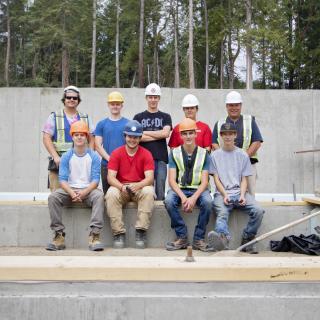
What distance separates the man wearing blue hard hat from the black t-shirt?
38 cm

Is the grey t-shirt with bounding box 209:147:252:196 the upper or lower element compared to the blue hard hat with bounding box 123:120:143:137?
lower

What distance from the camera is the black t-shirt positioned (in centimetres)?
556

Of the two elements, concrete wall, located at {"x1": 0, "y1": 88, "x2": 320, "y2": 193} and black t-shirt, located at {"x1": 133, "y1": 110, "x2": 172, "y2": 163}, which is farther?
concrete wall, located at {"x1": 0, "y1": 88, "x2": 320, "y2": 193}

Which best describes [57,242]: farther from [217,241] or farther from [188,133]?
[188,133]

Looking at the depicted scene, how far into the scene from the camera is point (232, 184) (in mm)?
5141

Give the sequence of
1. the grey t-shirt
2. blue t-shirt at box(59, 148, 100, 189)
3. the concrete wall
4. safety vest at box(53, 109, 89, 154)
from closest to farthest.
Answer: 1. blue t-shirt at box(59, 148, 100, 189)
2. the grey t-shirt
3. safety vest at box(53, 109, 89, 154)
4. the concrete wall

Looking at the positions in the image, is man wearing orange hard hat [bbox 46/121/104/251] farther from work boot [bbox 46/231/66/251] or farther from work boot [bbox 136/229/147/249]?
work boot [bbox 136/229/147/249]

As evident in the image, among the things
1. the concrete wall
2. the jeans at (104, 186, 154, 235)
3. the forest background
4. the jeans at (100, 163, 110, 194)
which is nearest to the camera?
the jeans at (104, 186, 154, 235)

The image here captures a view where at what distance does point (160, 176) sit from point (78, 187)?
3.20 feet

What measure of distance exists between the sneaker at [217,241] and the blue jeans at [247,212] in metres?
0.20

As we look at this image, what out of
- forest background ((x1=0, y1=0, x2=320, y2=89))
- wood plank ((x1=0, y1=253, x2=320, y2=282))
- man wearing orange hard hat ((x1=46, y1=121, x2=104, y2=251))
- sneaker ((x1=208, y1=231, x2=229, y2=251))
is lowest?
sneaker ((x1=208, y1=231, x2=229, y2=251))

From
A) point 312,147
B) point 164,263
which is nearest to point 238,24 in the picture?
point 312,147

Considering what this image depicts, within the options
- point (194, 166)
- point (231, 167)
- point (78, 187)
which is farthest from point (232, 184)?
point (78, 187)

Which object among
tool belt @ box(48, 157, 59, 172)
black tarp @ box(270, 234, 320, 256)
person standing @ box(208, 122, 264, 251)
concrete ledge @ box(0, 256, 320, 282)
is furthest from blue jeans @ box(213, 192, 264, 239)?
concrete ledge @ box(0, 256, 320, 282)
